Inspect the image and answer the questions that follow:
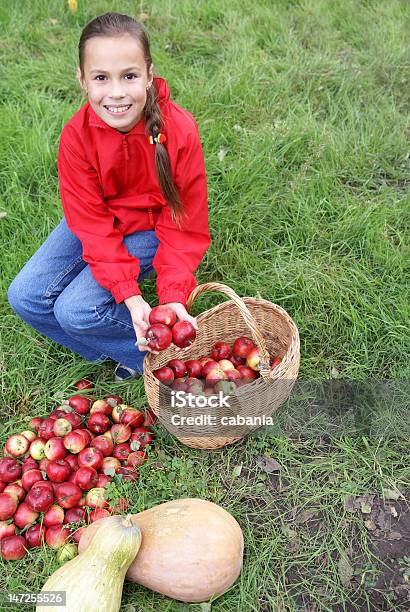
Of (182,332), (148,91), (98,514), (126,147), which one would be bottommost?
(98,514)

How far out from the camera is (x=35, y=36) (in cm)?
532

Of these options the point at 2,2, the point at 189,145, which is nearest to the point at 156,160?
the point at 189,145

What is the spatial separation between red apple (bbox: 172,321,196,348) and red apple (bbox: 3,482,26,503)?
105 centimetres

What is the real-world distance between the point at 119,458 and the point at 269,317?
1.10 m

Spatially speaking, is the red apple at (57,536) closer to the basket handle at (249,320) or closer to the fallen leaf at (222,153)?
the basket handle at (249,320)

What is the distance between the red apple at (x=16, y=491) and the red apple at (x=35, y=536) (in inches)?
7.0

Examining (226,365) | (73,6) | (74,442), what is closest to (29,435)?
(74,442)

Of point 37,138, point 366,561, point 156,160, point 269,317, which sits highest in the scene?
point 156,160

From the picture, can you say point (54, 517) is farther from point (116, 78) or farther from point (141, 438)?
point (116, 78)

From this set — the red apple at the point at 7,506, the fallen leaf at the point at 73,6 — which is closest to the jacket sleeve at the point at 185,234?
the red apple at the point at 7,506

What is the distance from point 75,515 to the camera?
2793 mm

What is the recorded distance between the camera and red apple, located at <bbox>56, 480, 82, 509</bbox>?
2.81m

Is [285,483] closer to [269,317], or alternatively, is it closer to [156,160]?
[269,317]

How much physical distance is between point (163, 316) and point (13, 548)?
1.26m
